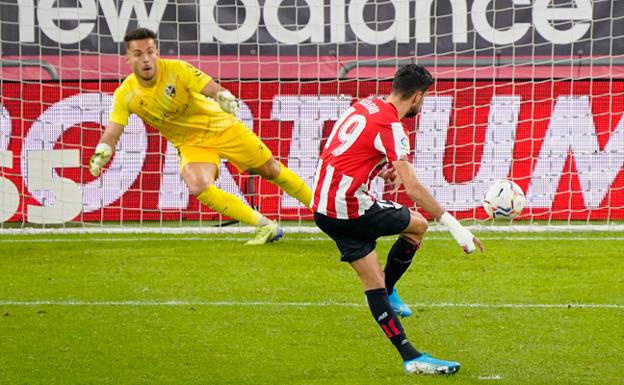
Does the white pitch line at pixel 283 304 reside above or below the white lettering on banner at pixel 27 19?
below

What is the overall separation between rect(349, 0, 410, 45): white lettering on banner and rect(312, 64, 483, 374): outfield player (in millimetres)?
6603

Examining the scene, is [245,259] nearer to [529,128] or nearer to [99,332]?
[99,332]

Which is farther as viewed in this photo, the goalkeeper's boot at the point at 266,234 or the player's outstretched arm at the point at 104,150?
the goalkeeper's boot at the point at 266,234

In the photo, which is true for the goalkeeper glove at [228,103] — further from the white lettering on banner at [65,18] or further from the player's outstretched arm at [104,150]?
the white lettering on banner at [65,18]

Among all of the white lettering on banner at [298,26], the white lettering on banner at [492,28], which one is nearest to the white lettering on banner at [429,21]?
the white lettering on banner at [492,28]

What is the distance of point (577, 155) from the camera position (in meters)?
13.0

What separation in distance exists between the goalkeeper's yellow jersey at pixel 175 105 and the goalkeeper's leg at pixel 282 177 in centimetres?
52

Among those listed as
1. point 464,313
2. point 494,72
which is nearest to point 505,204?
point 464,313

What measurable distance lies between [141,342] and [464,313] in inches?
91.4

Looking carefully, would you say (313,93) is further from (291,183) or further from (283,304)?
(283,304)

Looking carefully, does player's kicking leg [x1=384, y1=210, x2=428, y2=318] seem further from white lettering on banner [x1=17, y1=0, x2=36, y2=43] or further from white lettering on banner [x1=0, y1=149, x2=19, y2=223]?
white lettering on banner [x1=17, y1=0, x2=36, y2=43]

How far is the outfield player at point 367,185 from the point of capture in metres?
6.52

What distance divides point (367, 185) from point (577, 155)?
21.7 ft

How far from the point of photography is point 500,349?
287 inches
